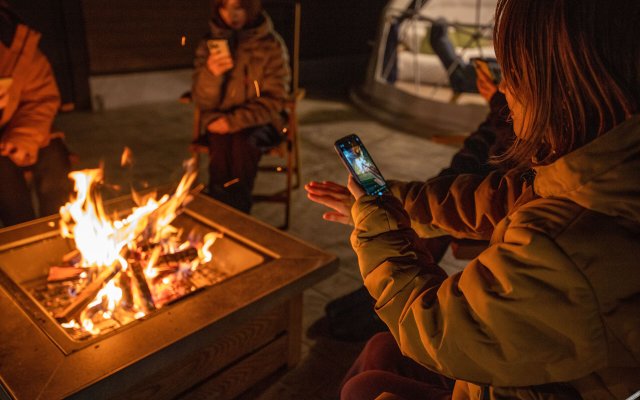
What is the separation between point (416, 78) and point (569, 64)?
677 cm

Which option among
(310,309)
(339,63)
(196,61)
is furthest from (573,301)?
(339,63)

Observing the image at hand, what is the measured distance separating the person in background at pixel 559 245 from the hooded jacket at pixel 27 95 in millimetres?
2301

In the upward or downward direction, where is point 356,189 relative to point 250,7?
downward

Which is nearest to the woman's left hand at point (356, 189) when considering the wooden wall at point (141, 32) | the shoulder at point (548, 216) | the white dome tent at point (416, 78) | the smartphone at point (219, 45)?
the shoulder at point (548, 216)

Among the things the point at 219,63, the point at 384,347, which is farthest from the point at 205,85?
the point at 384,347

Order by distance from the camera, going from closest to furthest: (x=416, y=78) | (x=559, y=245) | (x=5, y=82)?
1. (x=559, y=245)
2. (x=5, y=82)
3. (x=416, y=78)

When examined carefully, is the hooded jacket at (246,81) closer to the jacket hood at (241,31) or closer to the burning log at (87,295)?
the jacket hood at (241,31)

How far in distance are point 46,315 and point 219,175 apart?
173 centimetres

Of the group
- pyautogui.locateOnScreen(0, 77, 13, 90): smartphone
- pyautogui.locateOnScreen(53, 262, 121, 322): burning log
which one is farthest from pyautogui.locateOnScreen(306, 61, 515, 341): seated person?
pyautogui.locateOnScreen(0, 77, 13, 90): smartphone

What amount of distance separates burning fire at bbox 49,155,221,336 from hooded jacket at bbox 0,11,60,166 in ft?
1.97

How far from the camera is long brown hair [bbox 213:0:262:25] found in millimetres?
2996

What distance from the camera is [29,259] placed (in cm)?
202

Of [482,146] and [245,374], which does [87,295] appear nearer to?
[245,374]

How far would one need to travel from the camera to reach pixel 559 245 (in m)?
0.83
